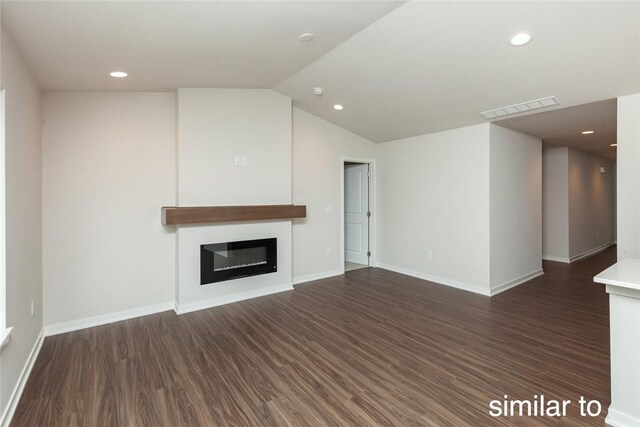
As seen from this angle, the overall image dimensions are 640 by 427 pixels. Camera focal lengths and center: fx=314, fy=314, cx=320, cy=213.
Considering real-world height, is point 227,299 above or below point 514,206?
below

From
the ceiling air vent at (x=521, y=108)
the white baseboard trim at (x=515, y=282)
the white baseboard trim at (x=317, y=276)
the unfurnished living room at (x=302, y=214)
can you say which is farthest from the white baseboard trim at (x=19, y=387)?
the ceiling air vent at (x=521, y=108)

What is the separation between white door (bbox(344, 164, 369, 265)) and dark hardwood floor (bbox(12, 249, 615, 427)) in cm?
218

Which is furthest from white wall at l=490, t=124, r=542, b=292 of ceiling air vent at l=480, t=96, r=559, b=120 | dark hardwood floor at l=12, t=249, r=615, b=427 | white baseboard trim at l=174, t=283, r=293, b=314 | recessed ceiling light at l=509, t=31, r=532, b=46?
white baseboard trim at l=174, t=283, r=293, b=314

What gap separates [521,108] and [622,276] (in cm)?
242

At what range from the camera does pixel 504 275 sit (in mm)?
4629

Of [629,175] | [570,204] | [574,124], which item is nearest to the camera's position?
[629,175]

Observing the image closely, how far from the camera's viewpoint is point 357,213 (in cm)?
628

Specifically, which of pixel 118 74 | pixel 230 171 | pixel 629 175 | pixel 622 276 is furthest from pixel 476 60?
pixel 118 74

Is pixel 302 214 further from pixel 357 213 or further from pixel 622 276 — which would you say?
pixel 622 276

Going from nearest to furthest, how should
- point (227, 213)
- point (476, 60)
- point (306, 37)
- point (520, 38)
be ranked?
1. point (520, 38)
2. point (306, 37)
3. point (476, 60)
4. point (227, 213)

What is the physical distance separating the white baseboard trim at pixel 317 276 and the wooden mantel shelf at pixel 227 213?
1.07 m

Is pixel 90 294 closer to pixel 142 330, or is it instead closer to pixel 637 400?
pixel 142 330

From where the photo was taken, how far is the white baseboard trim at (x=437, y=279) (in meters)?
4.51

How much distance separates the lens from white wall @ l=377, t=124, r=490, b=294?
4441mm
